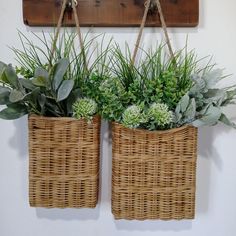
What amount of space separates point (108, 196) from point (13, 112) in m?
0.39

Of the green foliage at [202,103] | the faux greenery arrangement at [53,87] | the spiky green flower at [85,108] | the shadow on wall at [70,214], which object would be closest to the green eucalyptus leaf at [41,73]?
the faux greenery arrangement at [53,87]

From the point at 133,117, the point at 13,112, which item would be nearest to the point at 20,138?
the point at 13,112

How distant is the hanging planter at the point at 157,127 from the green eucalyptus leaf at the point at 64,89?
77 mm

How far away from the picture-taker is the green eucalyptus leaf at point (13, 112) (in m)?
0.79

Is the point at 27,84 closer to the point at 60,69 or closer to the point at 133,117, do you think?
the point at 60,69

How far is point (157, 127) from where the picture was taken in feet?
2.59

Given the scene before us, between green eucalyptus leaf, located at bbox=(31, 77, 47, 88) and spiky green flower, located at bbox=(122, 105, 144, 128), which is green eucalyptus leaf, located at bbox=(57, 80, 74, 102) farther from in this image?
spiky green flower, located at bbox=(122, 105, 144, 128)

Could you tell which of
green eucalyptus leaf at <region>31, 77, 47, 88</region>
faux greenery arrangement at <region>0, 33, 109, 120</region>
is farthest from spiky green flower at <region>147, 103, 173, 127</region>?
green eucalyptus leaf at <region>31, 77, 47, 88</region>

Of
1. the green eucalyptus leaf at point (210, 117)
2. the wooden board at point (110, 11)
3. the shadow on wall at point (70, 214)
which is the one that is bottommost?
the shadow on wall at point (70, 214)

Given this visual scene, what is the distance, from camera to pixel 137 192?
2.66 ft

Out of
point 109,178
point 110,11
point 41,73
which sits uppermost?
point 110,11

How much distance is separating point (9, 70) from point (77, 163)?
0.29 m

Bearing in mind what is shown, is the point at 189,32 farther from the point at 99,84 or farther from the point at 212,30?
the point at 99,84

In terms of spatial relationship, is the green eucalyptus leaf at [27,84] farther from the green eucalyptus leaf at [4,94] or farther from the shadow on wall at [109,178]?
the shadow on wall at [109,178]
